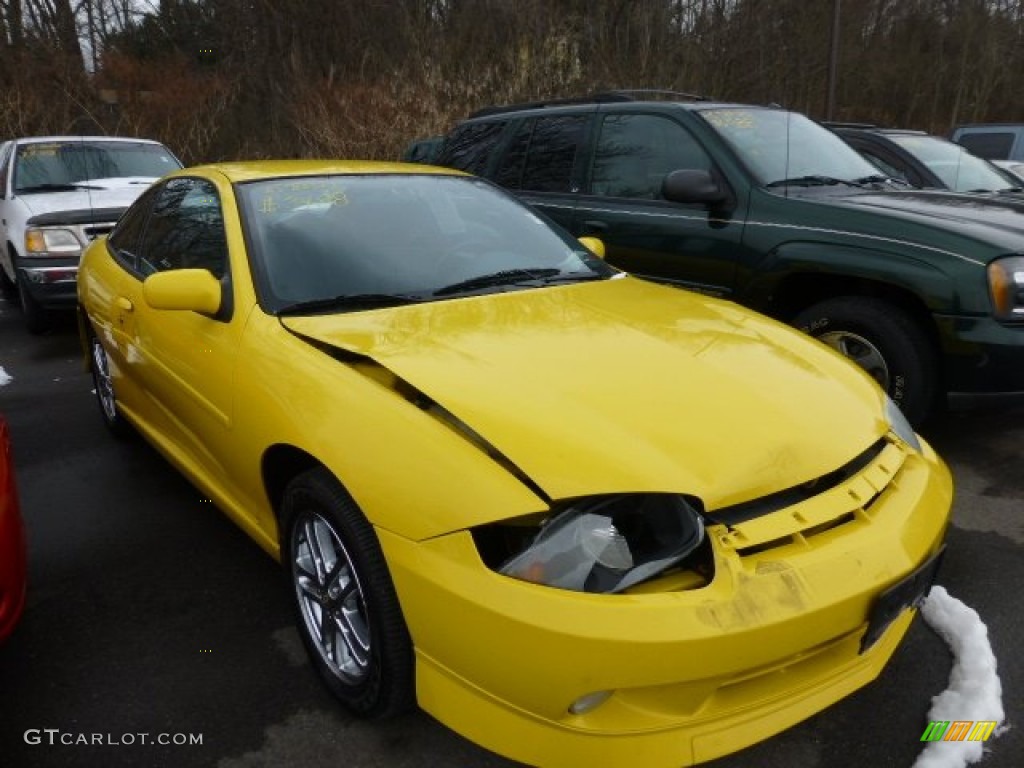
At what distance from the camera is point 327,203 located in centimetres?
294

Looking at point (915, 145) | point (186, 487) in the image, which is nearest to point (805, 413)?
point (186, 487)

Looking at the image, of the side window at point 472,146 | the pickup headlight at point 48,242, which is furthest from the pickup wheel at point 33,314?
the side window at point 472,146

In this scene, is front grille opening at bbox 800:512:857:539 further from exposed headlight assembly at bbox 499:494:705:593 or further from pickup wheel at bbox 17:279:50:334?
pickup wheel at bbox 17:279:50:334

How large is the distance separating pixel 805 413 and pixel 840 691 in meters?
0.66

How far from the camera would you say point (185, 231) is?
126 inches

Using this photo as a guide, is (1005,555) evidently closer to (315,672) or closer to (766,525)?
(766,525)

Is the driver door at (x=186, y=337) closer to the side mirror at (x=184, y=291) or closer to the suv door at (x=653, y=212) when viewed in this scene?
the side mirror at (x=184, y=291)

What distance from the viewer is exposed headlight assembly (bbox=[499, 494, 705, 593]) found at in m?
1.63

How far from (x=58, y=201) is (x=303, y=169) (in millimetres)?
4818

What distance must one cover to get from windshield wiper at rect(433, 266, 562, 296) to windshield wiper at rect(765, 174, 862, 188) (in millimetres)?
1824

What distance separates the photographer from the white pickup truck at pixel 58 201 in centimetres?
625

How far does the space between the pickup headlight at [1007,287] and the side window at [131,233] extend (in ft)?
12.2

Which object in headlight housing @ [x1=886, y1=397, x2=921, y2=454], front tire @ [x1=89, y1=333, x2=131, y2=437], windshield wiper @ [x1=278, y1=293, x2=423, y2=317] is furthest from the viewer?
front tire @ [x1=89, y1=333, x2=131, y2=437]

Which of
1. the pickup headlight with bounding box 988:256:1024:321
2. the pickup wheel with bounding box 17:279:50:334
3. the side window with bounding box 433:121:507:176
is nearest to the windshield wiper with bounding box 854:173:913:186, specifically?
the pickup headlight with bounding box 988:256:1024:321
